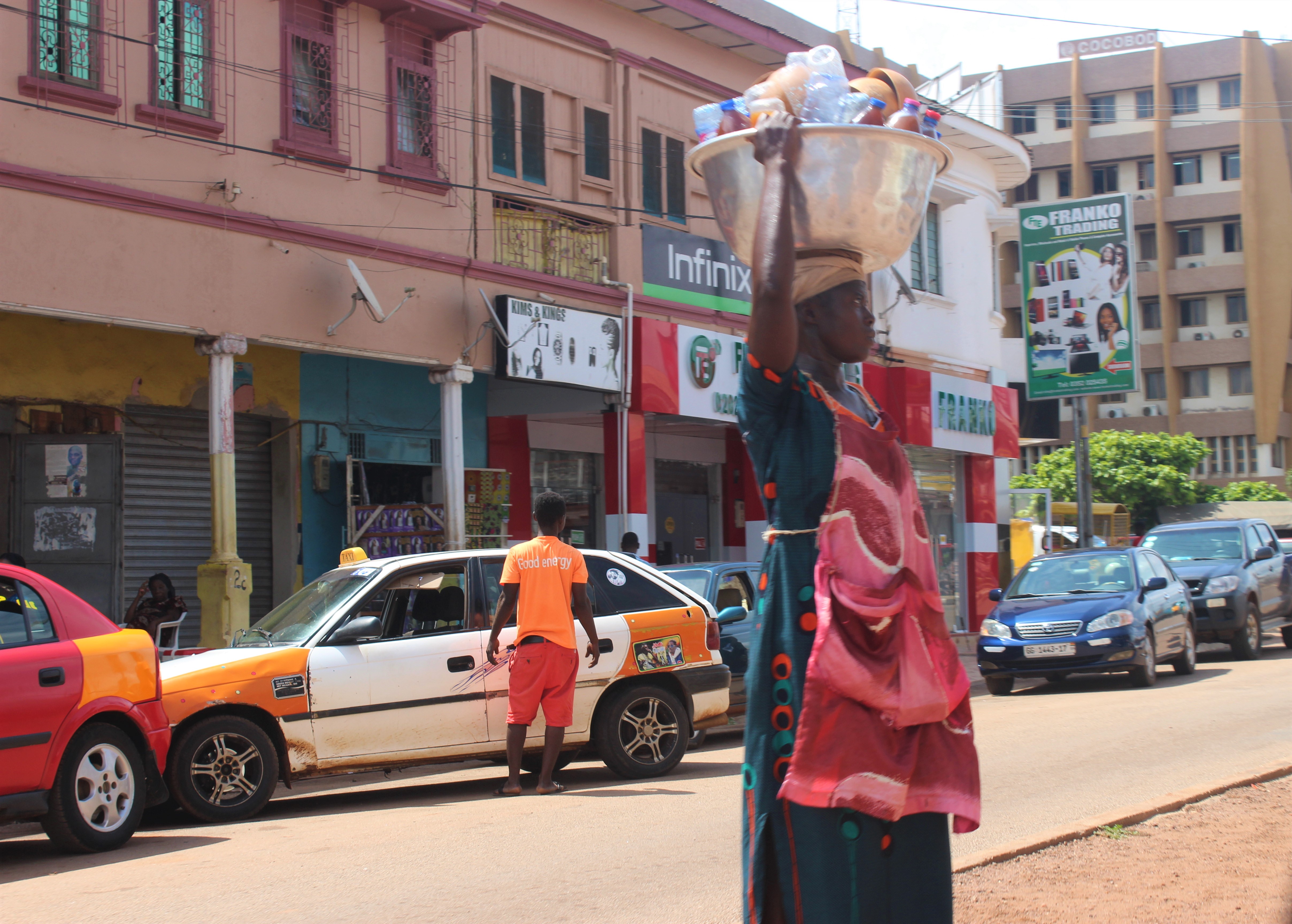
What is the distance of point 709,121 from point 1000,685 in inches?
522

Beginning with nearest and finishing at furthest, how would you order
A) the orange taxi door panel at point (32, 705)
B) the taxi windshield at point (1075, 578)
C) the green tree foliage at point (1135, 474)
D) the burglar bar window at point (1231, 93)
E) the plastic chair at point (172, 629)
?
the orange taxi door panel at point (32, 705), the plastic chair at point (172, 629), the taxi windshield at point (1075, 578), the green tree foliage at point (1135, 474), the burglar bar window at point (1231, 93)

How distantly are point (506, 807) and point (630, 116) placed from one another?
12.1 m

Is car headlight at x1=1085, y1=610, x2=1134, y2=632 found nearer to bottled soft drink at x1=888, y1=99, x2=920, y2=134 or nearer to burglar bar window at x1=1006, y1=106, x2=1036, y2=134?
bottled soft drink at x1=888, y1=99, x2=920, y2=134

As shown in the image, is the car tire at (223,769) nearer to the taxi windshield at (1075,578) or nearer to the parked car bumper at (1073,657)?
the parked car bumper at (1073,657)

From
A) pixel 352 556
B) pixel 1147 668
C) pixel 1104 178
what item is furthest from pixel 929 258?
pixel 1104 178

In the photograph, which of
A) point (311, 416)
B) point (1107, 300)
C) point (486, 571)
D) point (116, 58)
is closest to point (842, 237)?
point (486, 571)

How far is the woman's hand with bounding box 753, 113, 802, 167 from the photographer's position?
9.46 ft

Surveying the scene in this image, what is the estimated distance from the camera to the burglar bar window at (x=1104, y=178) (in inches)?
2542

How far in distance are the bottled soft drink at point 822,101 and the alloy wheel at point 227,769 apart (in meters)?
6.36

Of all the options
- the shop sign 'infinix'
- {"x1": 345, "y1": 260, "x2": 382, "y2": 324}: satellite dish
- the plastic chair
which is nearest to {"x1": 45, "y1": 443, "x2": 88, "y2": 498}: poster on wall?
the plastic chair

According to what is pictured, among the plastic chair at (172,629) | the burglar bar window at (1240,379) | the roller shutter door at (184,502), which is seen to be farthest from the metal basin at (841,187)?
the burglar bar window at (1240,379)

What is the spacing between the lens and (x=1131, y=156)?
6406cm

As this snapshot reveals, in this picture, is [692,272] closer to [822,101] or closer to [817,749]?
[822,101]

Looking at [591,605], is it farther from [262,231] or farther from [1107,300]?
[1107,300]
